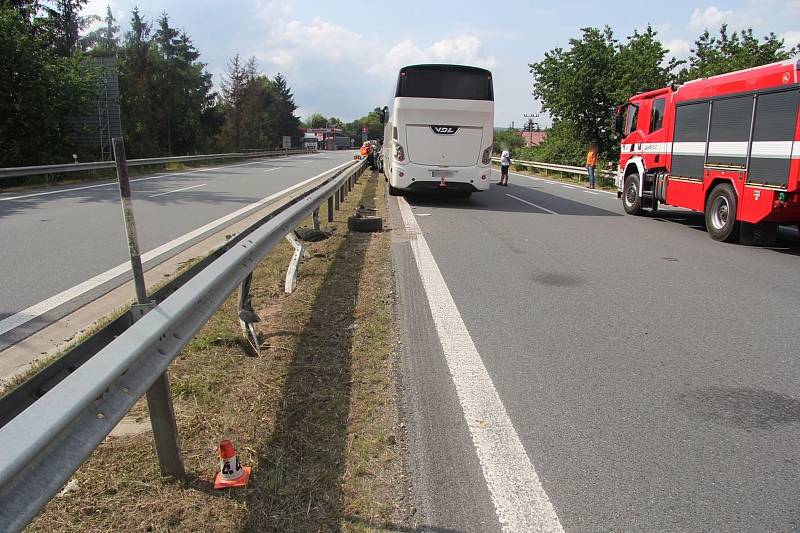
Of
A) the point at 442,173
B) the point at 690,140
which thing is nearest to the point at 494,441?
the point at 690,140

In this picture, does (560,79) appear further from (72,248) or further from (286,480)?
(286,480)

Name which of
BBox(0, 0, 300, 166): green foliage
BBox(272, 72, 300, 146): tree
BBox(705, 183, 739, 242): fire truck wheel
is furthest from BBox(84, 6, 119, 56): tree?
BBox(705, 183, 739, 242): fire truck wheel

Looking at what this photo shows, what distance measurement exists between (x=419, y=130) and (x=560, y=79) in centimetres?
2278

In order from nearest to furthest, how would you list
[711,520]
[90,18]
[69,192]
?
[711,520] < [69,192] < [90,18]

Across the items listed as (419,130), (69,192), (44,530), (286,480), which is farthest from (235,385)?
(69,192)

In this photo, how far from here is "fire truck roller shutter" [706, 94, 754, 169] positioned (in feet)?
31.7

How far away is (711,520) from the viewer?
2.58 metres

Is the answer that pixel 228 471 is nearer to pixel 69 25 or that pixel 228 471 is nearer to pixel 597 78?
pixel 597 78

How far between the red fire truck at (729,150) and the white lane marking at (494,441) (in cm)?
647

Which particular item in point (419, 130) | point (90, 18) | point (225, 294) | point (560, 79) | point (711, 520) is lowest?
point (711, 520)

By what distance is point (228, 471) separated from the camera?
267 cm

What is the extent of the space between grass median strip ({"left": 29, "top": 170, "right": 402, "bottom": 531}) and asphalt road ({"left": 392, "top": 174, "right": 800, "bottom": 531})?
0.87ft

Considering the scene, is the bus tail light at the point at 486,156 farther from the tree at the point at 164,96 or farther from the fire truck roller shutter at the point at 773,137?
the tree at the point at 164,96

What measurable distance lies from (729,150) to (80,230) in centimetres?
1105
